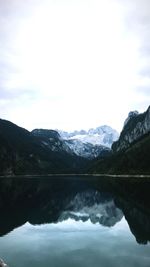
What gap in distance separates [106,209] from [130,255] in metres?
55.5

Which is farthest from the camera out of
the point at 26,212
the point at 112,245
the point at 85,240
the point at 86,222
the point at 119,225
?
the point at 26,212

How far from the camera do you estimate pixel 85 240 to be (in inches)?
2510

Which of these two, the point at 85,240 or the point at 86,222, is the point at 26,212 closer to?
the point at 86,222

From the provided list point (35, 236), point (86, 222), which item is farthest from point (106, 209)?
point (35, 236)

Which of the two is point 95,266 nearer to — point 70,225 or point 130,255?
point 130,255

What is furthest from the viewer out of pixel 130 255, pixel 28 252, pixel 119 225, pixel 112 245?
pixel 119 225

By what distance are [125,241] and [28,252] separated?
17094mm

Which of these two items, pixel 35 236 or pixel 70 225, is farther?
pixel 70 225

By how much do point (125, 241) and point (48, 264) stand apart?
18752 millimetres

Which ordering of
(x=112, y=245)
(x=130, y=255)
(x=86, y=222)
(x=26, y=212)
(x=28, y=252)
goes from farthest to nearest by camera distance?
(x=26, y=212)
(x=86, y=222)
(x=112, y=245)
(x=28, y=252)
(x=130, y=255)

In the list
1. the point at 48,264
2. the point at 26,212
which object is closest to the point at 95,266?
the point at 48,264

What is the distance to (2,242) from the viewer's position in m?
61.8

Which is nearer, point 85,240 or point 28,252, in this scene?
point 28,252

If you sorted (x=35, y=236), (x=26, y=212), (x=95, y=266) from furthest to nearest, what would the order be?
1. (x=26, y=212)
2. (x=35, y=236)
3. (x=95, y=266)
